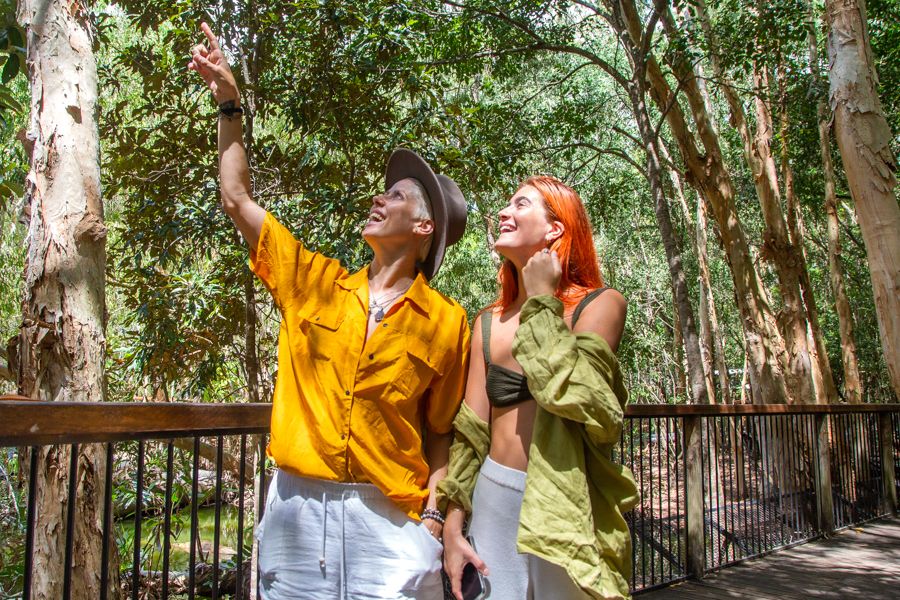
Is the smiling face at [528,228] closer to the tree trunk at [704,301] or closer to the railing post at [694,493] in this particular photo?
the railing post at [694,493]

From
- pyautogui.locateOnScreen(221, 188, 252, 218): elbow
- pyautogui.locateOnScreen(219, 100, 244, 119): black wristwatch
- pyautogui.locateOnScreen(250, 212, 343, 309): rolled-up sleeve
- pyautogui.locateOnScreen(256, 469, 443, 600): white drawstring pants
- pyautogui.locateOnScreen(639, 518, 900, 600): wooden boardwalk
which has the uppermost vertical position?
pyautogui.locateOnScreen(219, 100, 244, 119): black wristwatch

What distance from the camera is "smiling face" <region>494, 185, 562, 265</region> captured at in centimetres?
198

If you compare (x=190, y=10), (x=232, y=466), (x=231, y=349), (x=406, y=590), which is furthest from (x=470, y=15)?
(x=406, y=590)

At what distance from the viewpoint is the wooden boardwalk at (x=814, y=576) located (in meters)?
4.45

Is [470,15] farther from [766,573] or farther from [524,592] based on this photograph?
[524,592]

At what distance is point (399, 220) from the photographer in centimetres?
215

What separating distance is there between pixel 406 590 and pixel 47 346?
1.96 m

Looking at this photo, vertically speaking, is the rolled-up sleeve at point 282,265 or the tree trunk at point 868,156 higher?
the tree trunk at point 868,156

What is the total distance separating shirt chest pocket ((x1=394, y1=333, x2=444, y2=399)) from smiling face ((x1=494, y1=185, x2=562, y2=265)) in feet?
1.11

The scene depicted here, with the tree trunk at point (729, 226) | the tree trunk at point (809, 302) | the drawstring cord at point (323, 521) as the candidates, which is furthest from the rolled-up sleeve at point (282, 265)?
the tree trunk at point (809, 302)

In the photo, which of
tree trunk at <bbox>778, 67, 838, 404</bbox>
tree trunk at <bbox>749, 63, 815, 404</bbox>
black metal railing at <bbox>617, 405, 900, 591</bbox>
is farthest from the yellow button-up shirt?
tree trunk at <bbox>778, 67, 838, 404</bbox>

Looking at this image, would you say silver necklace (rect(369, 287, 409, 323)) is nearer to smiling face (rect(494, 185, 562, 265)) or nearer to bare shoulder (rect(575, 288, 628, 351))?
smiling face (rect(494, 185, 562, 265))

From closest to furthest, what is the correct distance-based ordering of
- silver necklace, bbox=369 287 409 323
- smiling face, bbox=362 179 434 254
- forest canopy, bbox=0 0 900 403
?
silver necklace, bbox=369 287 409 323 < smiling face, bbox=362 179 434 254 < forest canopy, bbox=0 0 900 403

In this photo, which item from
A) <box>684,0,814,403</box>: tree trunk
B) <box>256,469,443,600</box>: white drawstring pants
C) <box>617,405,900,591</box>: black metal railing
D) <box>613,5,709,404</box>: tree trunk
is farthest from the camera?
<box>684,0,814,403</box>: tree trunk
